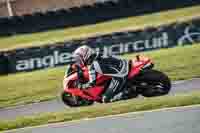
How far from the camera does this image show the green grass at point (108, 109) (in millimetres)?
14312

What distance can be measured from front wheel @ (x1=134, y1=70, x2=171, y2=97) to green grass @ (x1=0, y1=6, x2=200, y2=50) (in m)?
12.4

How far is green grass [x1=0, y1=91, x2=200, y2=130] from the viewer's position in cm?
1431

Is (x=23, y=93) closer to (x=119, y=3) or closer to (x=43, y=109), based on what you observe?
(x=43, y=109)

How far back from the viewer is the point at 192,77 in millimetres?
17953

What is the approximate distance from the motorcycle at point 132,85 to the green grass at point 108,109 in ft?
0.69

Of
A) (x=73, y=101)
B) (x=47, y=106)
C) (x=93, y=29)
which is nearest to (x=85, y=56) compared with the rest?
(x=73, y=101)

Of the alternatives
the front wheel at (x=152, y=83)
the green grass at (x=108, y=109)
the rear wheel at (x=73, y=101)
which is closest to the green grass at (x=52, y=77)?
the rear wheel at (x=73, y=101)

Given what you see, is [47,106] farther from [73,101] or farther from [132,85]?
[132,85]

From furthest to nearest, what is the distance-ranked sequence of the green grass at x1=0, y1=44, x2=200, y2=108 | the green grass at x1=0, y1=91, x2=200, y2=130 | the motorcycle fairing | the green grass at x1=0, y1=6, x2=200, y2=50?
1. the green grass at x1=0, y1=6, x2=200, y2=50
2. the green grass at x1=0, y1=44, x2=200, y2=108
3. the motorcycle fairing
4. the green grass at x1=0, y1=91, x2=200, y2=130

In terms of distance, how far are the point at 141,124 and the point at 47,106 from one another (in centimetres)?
519

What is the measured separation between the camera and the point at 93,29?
1092 inches

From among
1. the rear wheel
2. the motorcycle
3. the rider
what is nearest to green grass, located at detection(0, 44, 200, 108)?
the rear wheel

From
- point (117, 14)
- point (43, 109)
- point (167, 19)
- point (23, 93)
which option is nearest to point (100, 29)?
point (117, 14)

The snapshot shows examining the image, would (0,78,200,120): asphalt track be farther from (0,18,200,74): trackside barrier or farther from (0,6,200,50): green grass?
(0,6,200,50): green grass
